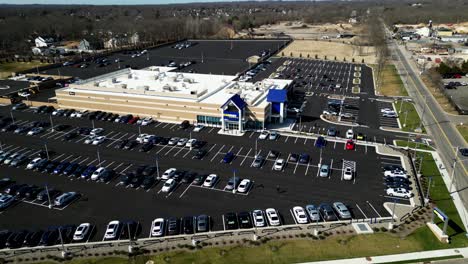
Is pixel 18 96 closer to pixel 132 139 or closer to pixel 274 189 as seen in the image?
pixel 132 139

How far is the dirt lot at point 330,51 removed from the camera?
146875mm

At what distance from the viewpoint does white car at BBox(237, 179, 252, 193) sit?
153 ft

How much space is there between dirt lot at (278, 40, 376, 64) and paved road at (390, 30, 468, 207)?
37.4 metres

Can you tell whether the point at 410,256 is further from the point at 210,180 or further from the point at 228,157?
the point at 228,157

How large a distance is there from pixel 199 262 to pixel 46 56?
487 ft

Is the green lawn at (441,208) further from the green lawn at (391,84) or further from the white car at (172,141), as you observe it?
the green lawn at (391,84)

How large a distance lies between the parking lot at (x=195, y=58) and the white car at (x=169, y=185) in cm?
7247

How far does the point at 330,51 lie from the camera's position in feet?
528

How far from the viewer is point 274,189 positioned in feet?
156

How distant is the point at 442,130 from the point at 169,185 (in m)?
53.7

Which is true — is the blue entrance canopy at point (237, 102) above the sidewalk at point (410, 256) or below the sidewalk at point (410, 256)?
above

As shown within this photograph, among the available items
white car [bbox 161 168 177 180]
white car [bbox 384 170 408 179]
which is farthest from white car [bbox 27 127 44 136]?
white car [bbox 384 170 408 179]

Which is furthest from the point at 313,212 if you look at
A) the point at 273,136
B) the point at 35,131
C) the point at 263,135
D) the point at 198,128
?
the point at 35,131

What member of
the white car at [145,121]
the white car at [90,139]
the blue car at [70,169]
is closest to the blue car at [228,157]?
the blue car at [70,169]
